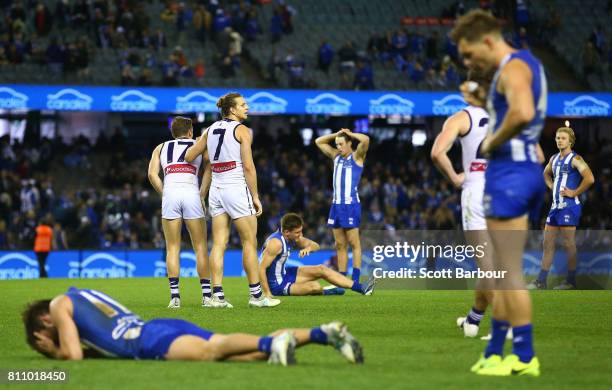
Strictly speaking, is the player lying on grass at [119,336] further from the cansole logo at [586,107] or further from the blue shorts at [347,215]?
the cansole logo at [586,107]

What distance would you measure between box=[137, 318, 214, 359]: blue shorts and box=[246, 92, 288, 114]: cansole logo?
22863 millimetres

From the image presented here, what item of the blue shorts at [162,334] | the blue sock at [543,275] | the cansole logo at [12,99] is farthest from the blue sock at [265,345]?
the cansole logo at [12,99]

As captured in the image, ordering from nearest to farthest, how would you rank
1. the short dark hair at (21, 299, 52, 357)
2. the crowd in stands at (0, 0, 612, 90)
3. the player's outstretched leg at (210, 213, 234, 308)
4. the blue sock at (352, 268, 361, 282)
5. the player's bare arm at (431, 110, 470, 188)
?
the short dark hair at (21, 299, 52, 357) → the player's bare arm at (431, 110, 470, 188) → the player's outstretched leg at (210, 213, 234, 308) → the blue sock at (352, 268, 361, 282) → the crowd in stands at (0, 0, 612, 90)

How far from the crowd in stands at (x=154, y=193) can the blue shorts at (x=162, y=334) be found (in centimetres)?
2097

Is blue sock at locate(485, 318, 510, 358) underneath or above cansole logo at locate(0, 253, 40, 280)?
above

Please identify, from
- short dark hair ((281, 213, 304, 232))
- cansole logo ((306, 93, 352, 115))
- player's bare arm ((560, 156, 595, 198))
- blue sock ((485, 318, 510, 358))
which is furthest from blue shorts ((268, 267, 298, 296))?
cansole logo ((306, 93, 352, 115))

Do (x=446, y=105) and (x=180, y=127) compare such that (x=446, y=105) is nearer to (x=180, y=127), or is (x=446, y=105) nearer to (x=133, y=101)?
(x=133, y=101)

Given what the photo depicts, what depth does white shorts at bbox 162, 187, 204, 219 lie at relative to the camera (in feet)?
44.4

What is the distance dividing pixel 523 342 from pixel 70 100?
24.0 metres

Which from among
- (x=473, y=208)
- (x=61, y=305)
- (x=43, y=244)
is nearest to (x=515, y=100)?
(x=473, y=208)

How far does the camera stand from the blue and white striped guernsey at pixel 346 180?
1817 centimetres

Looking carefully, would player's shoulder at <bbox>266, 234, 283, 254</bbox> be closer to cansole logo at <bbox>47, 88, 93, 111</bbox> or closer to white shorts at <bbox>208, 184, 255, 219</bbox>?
white shorts at <bbox>208, 184, 255, 219</bbox>

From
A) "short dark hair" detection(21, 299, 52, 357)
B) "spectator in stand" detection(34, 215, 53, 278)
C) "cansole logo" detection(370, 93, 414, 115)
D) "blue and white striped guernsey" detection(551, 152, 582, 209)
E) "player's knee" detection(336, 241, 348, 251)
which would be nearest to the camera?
"short dark hair" detection(21, 299, 52, 357)

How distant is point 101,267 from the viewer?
1096 inches
